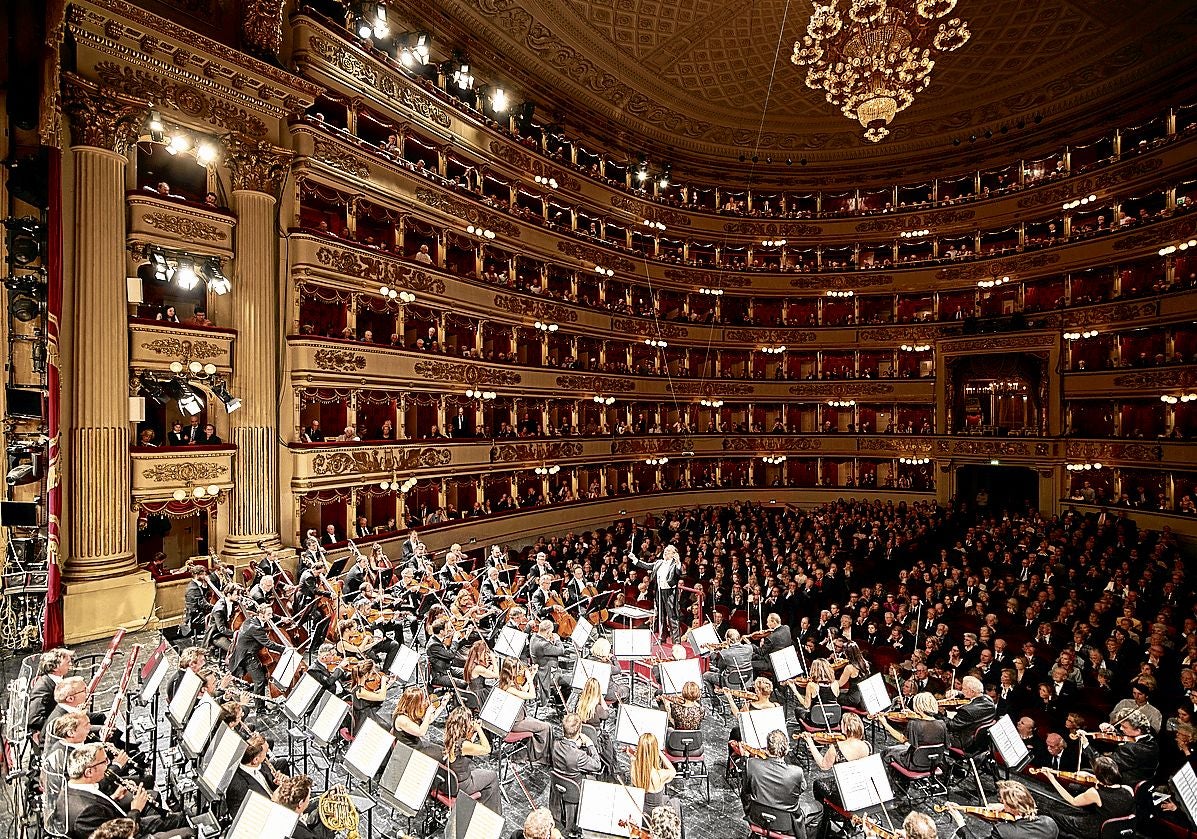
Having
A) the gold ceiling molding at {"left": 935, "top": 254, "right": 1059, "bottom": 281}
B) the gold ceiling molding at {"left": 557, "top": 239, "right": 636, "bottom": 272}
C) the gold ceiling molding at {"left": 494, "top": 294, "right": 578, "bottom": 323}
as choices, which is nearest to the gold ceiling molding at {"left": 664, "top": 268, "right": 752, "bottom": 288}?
the gold ceiling molding at {"left": 557, "top": 239, "right": 636, "bottom": 272}

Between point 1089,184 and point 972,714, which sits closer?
point 972,714

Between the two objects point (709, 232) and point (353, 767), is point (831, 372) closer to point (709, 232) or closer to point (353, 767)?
point (709, 232)

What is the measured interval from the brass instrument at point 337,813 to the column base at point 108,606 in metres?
9.85

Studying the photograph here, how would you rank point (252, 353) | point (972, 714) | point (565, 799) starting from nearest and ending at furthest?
point (565, 799) → point (972, 714) → point (252, 353)

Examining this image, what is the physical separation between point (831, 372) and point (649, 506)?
477 inches

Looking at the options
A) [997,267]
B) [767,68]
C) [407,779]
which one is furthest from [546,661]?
[997,267]

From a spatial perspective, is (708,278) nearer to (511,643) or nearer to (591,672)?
(511,643)

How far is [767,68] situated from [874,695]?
2706 cm

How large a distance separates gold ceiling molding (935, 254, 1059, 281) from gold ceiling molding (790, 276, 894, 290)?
2406 mm

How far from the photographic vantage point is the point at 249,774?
18.6 feet

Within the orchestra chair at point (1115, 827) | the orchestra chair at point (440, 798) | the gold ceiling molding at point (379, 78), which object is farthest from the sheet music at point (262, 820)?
the gold ceiling molding at point (379, 78)

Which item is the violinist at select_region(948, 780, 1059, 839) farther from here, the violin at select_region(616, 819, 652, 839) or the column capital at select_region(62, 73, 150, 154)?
the column capital at select_region(62, 73, 150, 154)

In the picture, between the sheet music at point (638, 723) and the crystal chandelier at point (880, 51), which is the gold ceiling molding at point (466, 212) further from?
the sheet music at point (638, 723)

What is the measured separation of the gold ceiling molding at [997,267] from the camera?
1071 inches
